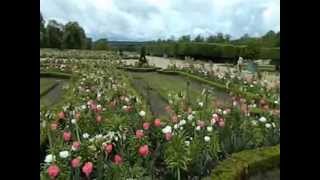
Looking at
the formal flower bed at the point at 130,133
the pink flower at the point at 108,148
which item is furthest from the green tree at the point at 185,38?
the pink flower at the point at 108,148

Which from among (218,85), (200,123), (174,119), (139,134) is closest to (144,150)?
(139,134)

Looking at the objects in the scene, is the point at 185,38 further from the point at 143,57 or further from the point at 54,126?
the point at 54,126

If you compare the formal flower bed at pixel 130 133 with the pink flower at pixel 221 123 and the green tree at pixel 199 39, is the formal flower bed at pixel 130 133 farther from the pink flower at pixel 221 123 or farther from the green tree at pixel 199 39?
the green tree at pixel 199 39

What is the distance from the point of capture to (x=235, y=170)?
5.93 feet

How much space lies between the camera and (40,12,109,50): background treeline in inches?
52.5

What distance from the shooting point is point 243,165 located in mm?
1867

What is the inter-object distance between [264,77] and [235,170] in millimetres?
427

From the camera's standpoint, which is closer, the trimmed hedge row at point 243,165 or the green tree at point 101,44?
the green tree at point 101,44

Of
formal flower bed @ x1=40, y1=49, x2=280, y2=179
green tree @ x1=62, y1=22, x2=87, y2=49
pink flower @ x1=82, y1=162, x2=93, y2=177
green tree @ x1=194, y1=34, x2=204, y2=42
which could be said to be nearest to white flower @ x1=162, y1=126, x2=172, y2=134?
formal flower bed @ x1=40, y1=49, x2=280, y2=179

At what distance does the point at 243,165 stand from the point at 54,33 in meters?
1.01

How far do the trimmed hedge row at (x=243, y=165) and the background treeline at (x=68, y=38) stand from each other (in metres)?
0.76

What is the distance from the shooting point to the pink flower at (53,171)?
152 centimetres
